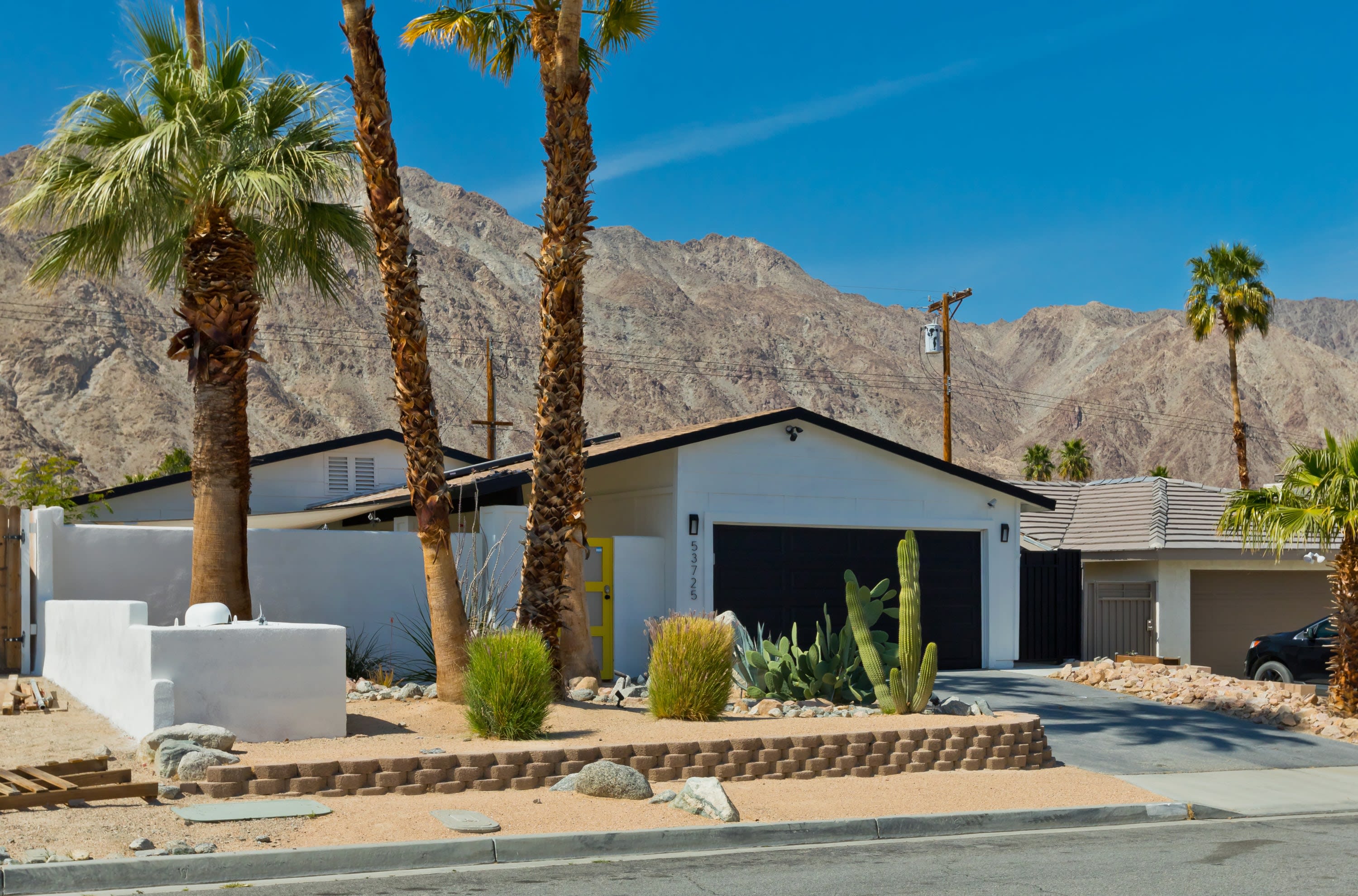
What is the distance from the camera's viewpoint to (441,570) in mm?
13977

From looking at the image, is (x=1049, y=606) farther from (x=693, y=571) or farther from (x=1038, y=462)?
(x=1038, y=462)

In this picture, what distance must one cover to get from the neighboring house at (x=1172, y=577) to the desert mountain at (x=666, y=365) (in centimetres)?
4356

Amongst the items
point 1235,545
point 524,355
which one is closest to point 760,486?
point 1235,545

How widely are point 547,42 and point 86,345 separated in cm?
7022

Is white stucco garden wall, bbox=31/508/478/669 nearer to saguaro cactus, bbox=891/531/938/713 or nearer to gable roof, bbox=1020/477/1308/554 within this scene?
saguaro cactus, bbox=891/531/938/713

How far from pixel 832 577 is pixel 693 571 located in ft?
7.81

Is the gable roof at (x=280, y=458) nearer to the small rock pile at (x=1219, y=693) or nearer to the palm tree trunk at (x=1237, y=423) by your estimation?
the small rock pile at (x=1219, y=693)

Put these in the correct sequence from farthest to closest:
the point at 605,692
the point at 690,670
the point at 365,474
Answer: the point at 365,474, the point at 605,692, the point at 690,670

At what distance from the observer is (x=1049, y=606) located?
2256cm

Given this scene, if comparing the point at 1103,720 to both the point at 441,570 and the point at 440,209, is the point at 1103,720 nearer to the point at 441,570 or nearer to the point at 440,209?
the point at 441,570

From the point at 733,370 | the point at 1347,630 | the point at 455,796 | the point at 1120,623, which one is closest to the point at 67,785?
the point at 455,796

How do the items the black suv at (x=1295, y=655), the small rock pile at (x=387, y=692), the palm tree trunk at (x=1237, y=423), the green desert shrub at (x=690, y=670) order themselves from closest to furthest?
the green desert shrub at (x=690, y=670)
the small rock pile at (x=387, y=692)
the black suv at (x=1295, y=655)
the palm tree trunk at (x=1237, y=423)

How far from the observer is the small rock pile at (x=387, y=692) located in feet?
46.6

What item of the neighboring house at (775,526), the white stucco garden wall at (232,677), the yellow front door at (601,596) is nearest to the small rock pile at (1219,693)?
the neighboring house at (775,526)
